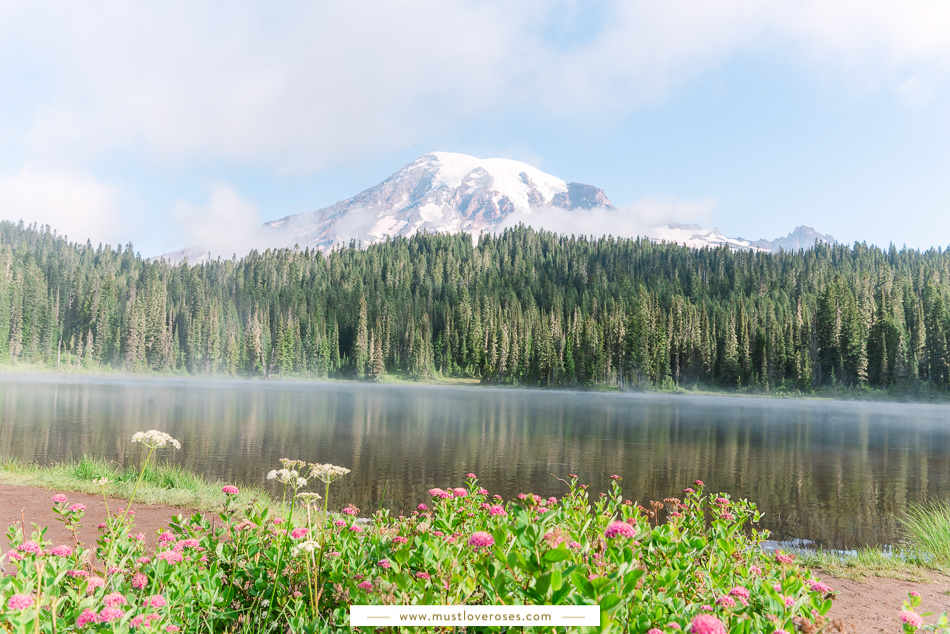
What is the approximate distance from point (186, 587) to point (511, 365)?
129 m

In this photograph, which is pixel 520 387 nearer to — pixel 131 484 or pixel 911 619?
pixel 131 484

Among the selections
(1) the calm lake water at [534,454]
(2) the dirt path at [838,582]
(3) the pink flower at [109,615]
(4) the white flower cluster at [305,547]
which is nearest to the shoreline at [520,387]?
(1) the calm lake water at [534,454]

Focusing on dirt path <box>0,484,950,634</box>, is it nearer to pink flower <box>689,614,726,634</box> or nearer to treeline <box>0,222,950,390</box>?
pink flower <box>689,614,726,634</box>

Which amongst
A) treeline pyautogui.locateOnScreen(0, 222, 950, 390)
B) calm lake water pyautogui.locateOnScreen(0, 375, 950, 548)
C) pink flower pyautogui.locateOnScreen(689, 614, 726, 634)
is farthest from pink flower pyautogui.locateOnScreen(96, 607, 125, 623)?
treeline pyautogui.locateOnScreen(0, 222, 950, 390)

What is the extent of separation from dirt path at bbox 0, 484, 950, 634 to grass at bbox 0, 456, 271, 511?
52cm

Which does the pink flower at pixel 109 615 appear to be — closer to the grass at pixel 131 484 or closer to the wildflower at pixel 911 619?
the wildflower at pixel 911 619

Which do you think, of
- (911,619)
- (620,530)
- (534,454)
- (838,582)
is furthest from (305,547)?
(534,454)

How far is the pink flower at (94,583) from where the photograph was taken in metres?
3.13

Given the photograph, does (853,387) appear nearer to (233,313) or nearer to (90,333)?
(233,313)

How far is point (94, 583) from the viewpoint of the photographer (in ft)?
10.6

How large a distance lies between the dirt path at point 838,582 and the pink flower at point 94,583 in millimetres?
1848

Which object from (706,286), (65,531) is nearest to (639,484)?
(65,531)

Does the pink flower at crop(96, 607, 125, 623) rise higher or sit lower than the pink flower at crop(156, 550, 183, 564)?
higher

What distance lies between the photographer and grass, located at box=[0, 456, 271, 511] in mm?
13484
